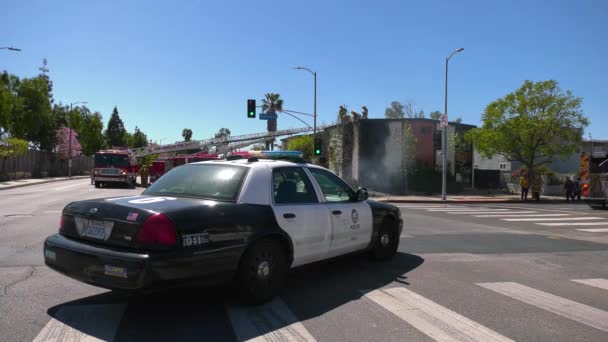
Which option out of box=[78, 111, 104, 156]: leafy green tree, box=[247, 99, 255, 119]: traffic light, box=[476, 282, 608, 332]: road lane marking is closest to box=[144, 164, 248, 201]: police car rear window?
box=[476, 282, 608, 332]: road lane marking

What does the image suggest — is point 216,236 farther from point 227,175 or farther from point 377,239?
point 377,239

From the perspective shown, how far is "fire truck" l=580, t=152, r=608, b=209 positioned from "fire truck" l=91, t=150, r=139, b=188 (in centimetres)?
2630

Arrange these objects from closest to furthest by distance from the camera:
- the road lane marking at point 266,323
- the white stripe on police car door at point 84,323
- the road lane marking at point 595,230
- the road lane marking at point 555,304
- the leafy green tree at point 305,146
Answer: the white stripe on police car door at point 84,323 < the road lane marking at point 266,323 < the road lane marking at point 555,304 < the road lane marking at point 595,230 < the leafy green tree at point 305,146

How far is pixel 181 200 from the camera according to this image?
4.99 meters

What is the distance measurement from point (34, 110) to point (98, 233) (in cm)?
4385

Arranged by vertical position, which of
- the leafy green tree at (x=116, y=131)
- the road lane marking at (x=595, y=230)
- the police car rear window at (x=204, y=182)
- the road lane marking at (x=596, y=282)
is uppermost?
the leafy green tree at (x=116, y=131)

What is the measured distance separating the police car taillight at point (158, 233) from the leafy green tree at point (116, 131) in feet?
350

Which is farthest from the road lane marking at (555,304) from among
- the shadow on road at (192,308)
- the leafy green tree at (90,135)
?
the leafy green tree at (90,135)

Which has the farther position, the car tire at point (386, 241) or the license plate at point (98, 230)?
the car tire at point (386, 241)

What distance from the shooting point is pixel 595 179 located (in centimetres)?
2180

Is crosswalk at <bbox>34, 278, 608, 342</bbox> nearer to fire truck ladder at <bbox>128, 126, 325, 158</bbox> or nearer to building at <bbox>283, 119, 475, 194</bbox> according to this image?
building at <bbox>283, 119, 475, 194</bbox>

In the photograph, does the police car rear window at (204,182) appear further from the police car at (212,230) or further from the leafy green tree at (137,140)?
the leafy green tree at (137,140)

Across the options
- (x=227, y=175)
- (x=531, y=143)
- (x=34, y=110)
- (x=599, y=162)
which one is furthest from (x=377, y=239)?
(x=34, y=110)

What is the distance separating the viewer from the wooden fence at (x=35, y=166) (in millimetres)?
36469
